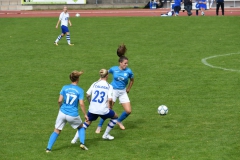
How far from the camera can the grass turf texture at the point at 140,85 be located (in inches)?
610

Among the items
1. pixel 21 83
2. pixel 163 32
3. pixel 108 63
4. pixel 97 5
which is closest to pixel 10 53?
pixel 108 63

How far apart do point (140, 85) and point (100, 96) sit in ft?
30.0

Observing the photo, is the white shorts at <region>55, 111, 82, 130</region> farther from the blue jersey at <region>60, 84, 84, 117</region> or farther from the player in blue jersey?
the player in blue jersey

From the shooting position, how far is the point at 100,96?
15.2m

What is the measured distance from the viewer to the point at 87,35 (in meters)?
40.0

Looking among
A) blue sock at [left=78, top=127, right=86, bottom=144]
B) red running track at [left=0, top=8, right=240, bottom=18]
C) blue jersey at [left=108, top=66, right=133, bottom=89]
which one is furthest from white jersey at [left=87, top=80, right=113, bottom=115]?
red running track at [left=0, top=8, right=240, bottom=18]

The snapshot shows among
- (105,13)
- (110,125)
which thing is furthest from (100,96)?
(105,13)

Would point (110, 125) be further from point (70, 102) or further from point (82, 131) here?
point (70, 102)

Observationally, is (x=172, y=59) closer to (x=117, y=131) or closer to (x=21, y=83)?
(x=21, y=83)

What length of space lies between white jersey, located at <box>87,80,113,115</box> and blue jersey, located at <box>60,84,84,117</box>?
0.73 metres

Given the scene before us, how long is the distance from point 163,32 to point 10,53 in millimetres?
11418

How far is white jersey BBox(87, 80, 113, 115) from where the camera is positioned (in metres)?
15.2

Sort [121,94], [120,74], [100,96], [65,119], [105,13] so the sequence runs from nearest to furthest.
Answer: [65,119] → [100,96] → [120,74] → [121,94] → [105,13]

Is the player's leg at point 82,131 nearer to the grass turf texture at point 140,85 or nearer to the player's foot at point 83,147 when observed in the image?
the player's foot at point 83,147
